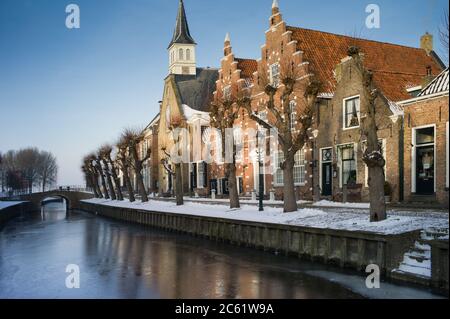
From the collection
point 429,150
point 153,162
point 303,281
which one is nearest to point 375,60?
point 429,150

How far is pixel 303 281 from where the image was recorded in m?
14.8

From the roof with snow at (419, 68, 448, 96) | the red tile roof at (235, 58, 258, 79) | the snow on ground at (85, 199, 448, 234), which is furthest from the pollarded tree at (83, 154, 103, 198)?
the roof with snow at (419, 68, 448, 96)

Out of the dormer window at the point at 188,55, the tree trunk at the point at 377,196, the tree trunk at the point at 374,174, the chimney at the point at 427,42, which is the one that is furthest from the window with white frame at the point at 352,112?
the dormer window at the point at 188,55

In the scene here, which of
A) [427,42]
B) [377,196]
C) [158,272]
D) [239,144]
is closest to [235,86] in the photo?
[239,144]

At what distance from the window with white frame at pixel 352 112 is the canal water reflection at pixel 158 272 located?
11750 millimetres

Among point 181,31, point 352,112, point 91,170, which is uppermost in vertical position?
point 181,31

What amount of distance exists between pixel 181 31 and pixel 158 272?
69722mm

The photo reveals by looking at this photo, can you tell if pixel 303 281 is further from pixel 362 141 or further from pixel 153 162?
pixel 153 162

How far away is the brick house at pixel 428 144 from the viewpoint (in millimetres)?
22453

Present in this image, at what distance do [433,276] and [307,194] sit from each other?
2100 centimetres

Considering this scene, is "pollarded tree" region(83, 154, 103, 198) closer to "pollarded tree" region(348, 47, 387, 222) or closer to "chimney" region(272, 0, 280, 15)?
"chimney" region(272, 0, 280, 15)

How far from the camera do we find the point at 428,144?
2370 centimetres

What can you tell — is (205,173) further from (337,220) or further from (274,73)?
(337,220)

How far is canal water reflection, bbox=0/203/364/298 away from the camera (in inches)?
551
